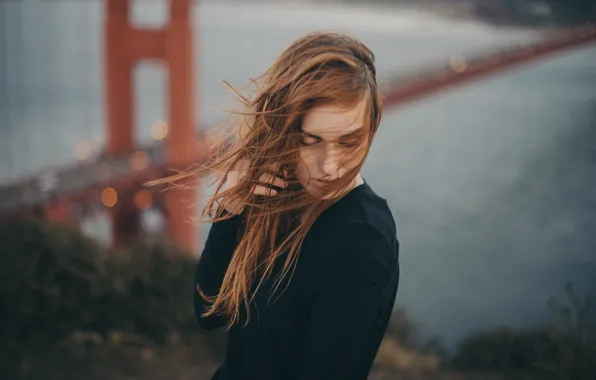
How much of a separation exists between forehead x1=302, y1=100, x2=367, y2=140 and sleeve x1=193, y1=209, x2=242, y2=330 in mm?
268

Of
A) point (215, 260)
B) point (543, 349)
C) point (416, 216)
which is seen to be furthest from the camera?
point (416, 216)

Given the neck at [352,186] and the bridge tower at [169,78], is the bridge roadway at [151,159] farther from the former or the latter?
the neck at [352,186]

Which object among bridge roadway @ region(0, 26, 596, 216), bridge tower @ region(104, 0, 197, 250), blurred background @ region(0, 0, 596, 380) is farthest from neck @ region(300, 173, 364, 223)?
bridge tower @ region(104, 0, 197, 250)

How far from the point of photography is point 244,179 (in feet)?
3.51

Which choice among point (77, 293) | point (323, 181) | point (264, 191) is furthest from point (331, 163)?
point (77, 293)

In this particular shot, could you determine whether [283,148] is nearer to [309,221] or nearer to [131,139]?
[309,221]

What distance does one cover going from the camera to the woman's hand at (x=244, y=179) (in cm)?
105

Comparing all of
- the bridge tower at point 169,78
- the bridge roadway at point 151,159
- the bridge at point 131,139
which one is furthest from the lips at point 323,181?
the bridge tower at point 169,78

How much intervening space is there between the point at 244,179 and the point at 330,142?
17 centimetres

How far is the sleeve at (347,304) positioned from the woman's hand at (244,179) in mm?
135

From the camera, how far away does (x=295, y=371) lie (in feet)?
3.53

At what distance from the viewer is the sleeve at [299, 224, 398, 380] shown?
0.93 meters

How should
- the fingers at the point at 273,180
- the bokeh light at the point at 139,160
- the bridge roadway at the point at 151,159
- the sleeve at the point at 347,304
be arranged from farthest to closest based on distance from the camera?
the bokeh light at the point at 139,160
the bridge roadway at the point at 151,159
the fingers at the point at 273,180
the sleeve at the point at 347,304

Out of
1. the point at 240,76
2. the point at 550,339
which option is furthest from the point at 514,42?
the point at 240,76
